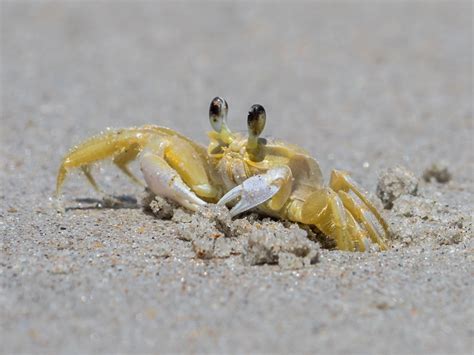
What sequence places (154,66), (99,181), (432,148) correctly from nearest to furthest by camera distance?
(99,181) < (432,148) < (154,66)

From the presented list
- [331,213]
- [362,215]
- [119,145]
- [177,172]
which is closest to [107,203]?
[119,145]

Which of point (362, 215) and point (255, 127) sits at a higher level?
point (255, 127)

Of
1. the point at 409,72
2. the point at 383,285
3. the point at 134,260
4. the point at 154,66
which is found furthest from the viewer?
the point at 154,66

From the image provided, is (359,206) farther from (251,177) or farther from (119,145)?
(119,145)

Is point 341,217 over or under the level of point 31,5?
under

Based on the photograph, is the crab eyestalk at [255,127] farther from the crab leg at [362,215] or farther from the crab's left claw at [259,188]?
the crab leg at [362,215]

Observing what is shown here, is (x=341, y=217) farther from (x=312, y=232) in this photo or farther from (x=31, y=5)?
(x=31, y=5)

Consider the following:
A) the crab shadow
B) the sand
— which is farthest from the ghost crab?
the crab shadow

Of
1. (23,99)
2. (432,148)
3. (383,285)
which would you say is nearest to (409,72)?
(432,148)
